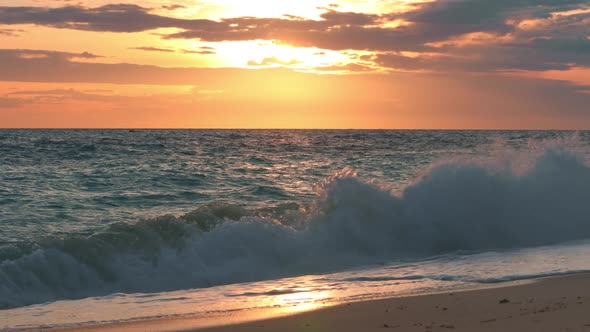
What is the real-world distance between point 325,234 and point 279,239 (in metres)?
1.30

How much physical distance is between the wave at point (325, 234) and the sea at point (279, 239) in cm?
4

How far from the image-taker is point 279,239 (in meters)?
13.5

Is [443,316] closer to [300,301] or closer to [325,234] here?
[300,301]

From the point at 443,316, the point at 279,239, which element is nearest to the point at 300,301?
the point at 443,316

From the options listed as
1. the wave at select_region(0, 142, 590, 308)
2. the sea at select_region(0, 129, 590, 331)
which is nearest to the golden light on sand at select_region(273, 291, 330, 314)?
the sea at select_region(0, 129, 590, 331)

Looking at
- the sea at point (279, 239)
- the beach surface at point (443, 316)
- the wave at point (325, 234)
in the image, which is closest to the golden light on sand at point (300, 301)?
the sea at point (279, 239)

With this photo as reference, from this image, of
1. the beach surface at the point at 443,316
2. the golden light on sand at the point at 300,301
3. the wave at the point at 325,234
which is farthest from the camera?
the wave at the point at 325,234

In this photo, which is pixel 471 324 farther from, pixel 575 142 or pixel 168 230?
pixel 575 142

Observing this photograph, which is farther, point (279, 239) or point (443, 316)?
point (279, 239)

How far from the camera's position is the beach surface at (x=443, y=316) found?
693cm

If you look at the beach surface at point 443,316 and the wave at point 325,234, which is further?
the wave at point 325,234

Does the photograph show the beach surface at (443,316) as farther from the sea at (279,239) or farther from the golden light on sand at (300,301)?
the sea at (279,239)

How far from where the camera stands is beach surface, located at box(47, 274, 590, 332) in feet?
22.7

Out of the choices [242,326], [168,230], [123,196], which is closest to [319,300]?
[242,326]
